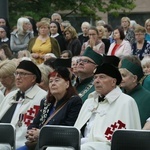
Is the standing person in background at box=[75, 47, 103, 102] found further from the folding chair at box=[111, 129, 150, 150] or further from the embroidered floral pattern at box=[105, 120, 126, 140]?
the folding chair at box=[111, 129, 150, 150]

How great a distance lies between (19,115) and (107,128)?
6.19 feet

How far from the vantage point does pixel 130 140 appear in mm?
8758

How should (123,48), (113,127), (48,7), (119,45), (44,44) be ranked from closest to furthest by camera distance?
(113,127)
(123,48)
(119,45)
(44,44)
(48,7)

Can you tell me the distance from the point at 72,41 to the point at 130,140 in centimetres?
864

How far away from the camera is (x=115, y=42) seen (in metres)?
16.5

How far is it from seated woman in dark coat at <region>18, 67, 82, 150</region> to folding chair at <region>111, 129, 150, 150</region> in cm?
149

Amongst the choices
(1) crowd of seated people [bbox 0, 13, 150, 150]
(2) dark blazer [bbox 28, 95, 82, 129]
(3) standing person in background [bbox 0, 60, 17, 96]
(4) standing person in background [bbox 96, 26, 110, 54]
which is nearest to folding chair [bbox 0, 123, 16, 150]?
(1) crowd of seated people [bbox 0, 13, 150, 150]

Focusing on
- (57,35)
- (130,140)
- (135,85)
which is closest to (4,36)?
(57,35)

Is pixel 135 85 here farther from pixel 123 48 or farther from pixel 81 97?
pixel 123 48

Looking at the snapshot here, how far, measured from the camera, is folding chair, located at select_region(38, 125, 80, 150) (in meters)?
9.09

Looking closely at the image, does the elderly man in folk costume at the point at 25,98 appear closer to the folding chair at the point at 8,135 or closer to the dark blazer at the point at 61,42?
the folding chair at the point at 8,135

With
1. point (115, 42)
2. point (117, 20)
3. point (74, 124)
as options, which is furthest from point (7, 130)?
point (117, 20)

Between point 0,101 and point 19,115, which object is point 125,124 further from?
point 0,101

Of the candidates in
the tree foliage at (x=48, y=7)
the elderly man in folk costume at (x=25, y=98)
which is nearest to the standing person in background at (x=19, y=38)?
the elderly man in folk costume at (x=25, y=98)
